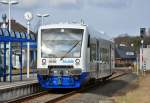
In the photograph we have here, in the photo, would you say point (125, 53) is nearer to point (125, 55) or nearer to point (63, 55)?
point (125, 55)

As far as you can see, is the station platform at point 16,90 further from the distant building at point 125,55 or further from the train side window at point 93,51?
the distant building at point 125,55

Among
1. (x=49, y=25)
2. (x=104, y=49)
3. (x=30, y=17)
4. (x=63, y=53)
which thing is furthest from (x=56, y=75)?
(x=30, y=17)

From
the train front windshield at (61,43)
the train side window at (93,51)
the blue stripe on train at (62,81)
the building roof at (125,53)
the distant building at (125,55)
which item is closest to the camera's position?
the blue stripe on train at (62,81)

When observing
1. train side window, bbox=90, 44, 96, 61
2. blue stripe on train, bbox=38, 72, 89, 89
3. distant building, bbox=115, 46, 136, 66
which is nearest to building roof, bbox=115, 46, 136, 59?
distant building, bbox=115, 46, 136, 66

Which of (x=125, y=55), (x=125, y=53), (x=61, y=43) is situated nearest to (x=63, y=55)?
(x=61, y=43)

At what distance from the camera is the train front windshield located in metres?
25.8

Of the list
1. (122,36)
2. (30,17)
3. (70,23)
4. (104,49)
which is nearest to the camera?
(70,23)

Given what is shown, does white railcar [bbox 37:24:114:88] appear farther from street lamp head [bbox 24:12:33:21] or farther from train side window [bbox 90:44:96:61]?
street lamp head [bbox 24:12:33:21]

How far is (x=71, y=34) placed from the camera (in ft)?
86.1

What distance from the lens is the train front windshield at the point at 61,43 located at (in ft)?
84.5

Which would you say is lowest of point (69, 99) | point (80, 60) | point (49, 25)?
point (69, 99)

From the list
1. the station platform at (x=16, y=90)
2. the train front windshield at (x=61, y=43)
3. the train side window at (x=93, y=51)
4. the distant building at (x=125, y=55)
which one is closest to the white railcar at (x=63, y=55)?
the train front windshield at (x=61, y=43)

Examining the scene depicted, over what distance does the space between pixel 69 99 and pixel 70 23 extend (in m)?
5.43

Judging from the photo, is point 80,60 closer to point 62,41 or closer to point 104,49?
point 62,41
